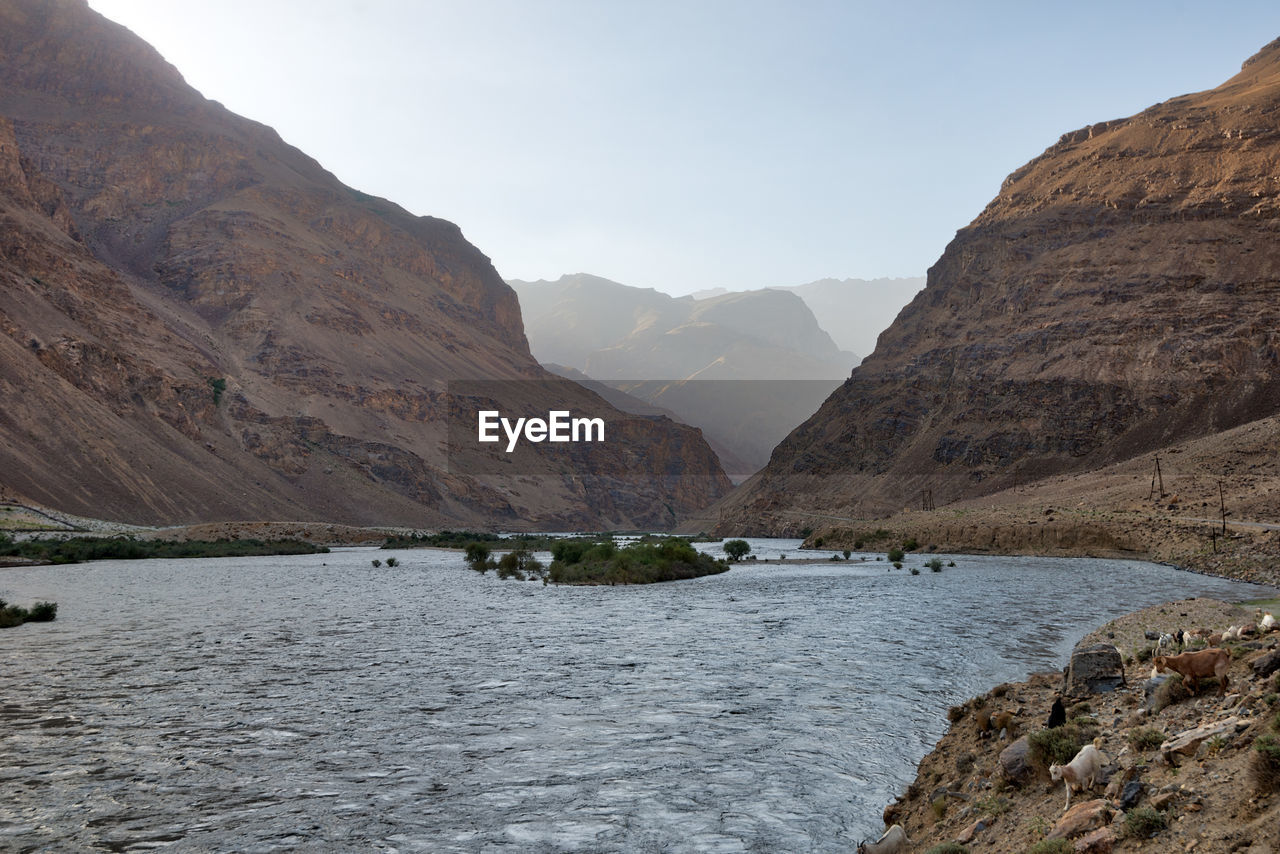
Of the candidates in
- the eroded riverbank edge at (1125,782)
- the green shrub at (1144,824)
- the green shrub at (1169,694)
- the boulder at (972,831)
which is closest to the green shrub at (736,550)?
the eroded riverbank edge at (1125,782)

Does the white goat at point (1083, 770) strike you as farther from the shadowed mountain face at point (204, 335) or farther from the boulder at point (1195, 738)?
the shadowed mountain face at point (204, 335)

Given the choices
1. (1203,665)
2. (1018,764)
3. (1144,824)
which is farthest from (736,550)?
(1144,824)

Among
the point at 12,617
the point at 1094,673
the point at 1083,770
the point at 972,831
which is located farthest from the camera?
the point at 12,617

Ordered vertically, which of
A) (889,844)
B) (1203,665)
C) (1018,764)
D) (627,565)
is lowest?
(627,565)

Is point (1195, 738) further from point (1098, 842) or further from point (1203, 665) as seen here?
point (1203, 665)

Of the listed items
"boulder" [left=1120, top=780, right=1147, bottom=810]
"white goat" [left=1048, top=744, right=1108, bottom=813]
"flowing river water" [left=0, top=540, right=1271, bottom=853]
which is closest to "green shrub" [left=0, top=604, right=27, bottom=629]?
"flowing river water" [left=0, top=540, right=1271, bottom=853]

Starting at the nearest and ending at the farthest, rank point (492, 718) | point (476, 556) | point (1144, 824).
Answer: point (1144, 824) < point (492, 718) < point (476, 556)

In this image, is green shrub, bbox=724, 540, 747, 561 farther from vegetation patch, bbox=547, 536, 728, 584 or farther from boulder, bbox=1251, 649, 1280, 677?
boulder, bbox=1251, 649, 1280, 677
